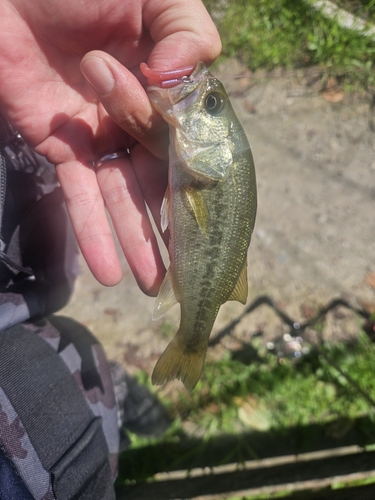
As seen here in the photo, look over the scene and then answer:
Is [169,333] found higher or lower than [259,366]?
higher

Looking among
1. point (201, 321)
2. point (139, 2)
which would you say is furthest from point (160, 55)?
point (201, 321)

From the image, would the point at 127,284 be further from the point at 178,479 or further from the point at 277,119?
the point at 277,119

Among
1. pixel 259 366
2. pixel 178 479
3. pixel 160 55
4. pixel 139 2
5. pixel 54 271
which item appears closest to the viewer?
pixel 160 55

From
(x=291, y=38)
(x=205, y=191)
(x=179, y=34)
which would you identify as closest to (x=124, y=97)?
(x=179, y=34)

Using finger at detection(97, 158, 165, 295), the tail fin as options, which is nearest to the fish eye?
finger at detection(97, 158, 165, 295)

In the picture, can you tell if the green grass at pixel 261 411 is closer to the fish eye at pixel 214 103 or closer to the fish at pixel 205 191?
the fish at pixel 205 191

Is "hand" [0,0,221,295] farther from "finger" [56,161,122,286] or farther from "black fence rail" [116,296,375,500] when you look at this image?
"black fence rail" [116,296,375,500]
